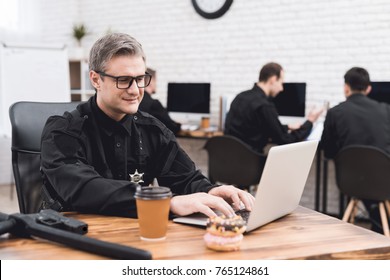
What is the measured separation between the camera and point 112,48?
155cm

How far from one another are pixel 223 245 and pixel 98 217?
1.34ft

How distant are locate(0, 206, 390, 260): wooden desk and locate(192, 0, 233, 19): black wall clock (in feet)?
14.0

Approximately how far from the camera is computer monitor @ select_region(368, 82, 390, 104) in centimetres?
411

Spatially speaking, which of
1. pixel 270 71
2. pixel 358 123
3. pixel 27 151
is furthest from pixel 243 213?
pixel 270 71

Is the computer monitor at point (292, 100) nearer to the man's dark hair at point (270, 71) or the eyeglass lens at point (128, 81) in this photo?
the man's dark hair at point (270, 71)

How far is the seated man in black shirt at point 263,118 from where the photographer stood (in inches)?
165

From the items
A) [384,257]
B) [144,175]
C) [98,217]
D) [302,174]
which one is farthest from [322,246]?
[144,175]

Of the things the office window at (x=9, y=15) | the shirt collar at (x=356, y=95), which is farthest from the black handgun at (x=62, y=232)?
the office window at (x=9, y=15)

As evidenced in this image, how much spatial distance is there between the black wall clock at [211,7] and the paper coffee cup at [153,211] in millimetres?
4441

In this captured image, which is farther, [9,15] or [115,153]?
[9,15]

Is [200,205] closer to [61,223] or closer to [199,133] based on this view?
[61,223]

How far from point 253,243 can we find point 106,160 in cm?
69

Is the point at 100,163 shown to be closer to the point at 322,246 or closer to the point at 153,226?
the point at 153,226
